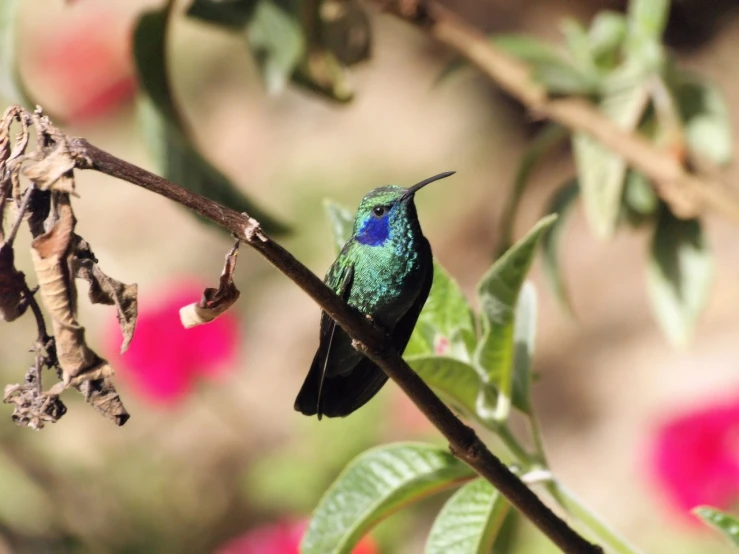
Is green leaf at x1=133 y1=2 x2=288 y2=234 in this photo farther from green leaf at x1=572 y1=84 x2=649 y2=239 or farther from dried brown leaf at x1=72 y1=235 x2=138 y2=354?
dried brown leaf at x1=72 y1=235 x2=138 y2=354

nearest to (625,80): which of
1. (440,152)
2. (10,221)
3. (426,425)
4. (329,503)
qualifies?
(329,503)

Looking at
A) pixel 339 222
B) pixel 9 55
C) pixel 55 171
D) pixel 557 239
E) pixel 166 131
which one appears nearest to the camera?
pixel 55 171

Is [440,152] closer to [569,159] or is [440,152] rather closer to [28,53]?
[569,159]

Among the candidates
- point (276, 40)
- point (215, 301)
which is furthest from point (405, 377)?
point (276, 40)

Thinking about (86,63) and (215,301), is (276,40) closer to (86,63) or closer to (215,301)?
(215,301)

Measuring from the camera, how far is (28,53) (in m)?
6.97

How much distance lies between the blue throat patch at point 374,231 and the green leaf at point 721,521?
62 cm

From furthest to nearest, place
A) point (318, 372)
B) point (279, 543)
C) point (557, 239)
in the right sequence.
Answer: point (279, 543) → point (557, 239) → point (318, 372)

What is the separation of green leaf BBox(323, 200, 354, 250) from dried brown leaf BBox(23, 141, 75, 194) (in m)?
0.61

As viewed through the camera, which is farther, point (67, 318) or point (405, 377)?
point (405, 377)

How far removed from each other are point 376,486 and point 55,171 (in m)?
0.61

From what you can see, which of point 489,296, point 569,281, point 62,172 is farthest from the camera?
point 569,281

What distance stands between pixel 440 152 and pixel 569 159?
864 millimetres

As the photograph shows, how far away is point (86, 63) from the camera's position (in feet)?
21.5
